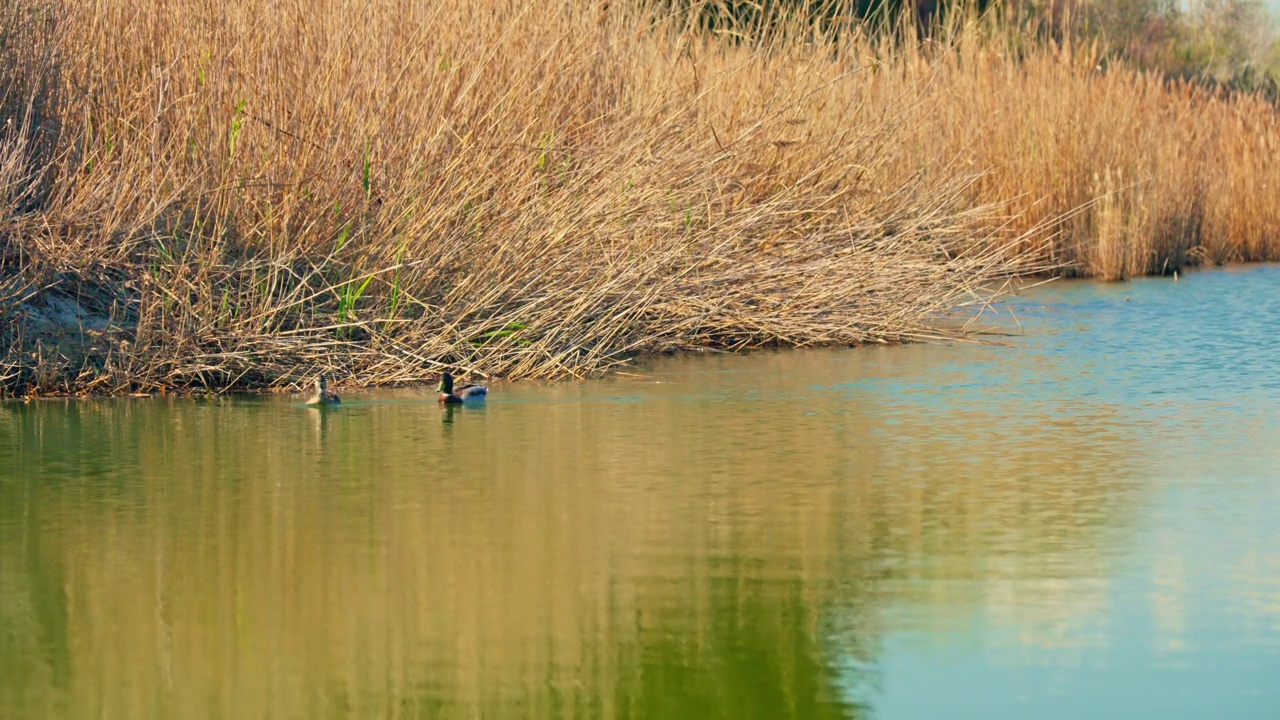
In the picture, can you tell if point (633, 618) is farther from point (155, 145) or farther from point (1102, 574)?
point (155, 145)

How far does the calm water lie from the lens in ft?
12.1

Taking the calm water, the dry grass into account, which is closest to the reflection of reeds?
the calm water

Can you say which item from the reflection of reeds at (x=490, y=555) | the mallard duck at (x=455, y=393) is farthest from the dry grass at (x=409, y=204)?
the reflection of reeds at (x=490, y=555)

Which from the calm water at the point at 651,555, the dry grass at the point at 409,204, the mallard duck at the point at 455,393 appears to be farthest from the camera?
the dry grass at the point at 409,204

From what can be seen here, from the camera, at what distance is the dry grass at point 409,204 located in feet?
27.7

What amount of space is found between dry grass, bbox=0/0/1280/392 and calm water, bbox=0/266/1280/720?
2.30 feet

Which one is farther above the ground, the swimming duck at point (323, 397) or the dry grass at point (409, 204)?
the dry grass at point (409, 204)

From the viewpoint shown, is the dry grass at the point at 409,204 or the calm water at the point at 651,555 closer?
the calm water at the point at 651,555

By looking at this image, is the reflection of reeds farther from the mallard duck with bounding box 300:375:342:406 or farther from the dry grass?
the dry grass

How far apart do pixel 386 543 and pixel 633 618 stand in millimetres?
1070

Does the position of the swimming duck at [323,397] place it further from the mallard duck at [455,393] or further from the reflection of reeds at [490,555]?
the mallard duck at [455,393]

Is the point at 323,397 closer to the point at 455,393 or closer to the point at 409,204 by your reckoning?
the point at 455,393

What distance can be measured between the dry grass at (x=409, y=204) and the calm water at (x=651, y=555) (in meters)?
0.70

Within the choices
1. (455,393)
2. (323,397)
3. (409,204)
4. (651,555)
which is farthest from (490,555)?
(409,204)
